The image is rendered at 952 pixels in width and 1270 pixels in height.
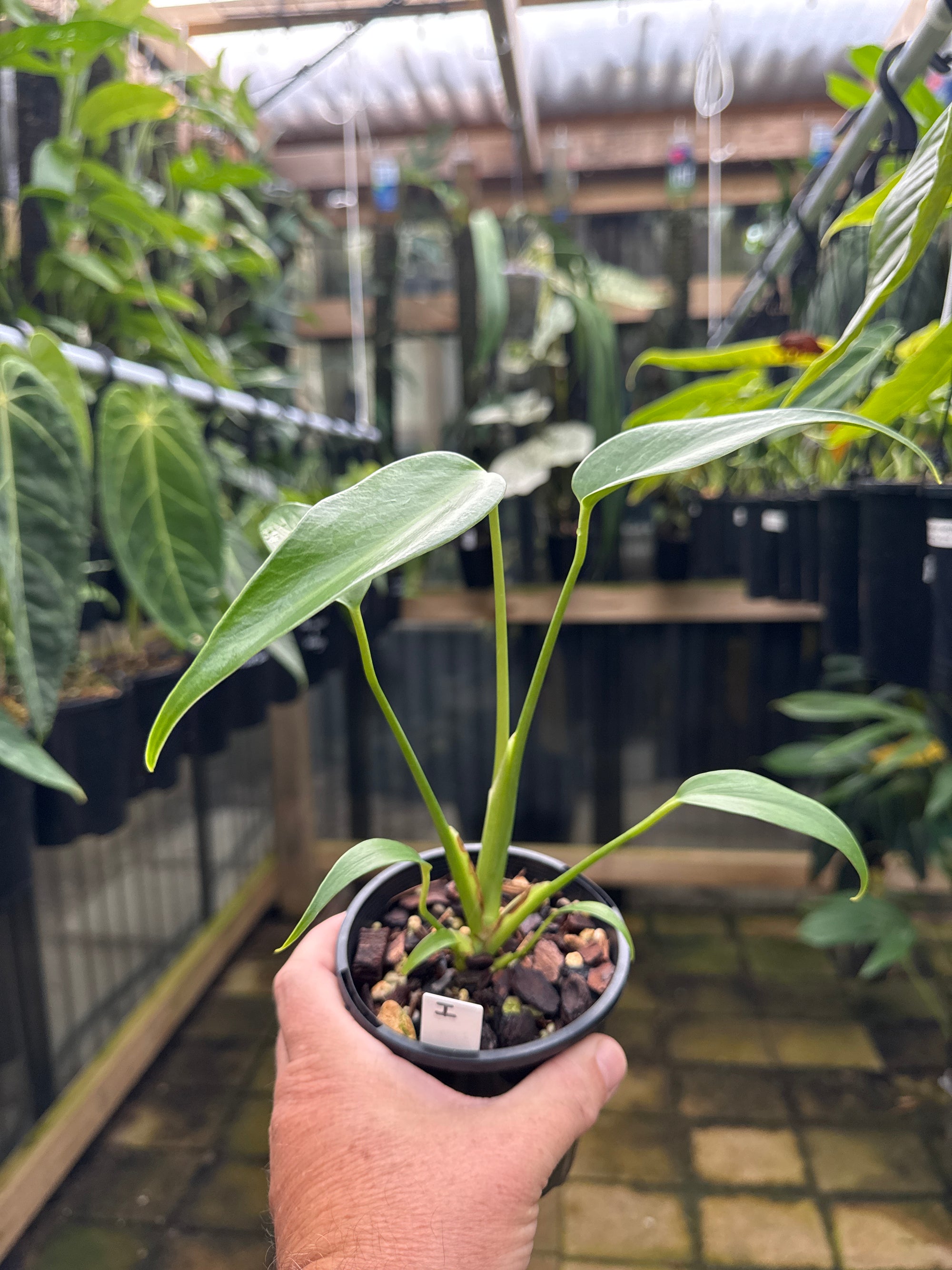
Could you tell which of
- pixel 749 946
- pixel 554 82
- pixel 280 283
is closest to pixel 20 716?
pixel 280 283

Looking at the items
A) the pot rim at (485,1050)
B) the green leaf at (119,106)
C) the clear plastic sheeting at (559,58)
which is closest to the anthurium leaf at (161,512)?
the green leaf at (119,106)

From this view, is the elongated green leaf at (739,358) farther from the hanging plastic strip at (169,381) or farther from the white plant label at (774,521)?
the hanging plastic strip at (169,381)

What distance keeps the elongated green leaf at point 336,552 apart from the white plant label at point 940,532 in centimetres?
50

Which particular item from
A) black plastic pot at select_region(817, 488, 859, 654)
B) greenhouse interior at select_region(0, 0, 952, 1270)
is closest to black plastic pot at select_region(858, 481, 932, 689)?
greenhouse interior at select_region(0, 0, 952, 1270)

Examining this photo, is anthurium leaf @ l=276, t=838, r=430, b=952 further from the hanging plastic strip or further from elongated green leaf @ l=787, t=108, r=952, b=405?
the hanging plastic strip

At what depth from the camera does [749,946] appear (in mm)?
1750

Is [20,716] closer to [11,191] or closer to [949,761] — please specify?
[11,191]

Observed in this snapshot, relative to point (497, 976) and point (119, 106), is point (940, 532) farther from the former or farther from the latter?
point (119, 106)

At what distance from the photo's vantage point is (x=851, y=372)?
1.92 ft

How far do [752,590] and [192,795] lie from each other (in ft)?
3.95

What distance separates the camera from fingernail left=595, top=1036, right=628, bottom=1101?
456 mm

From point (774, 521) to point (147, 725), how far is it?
95 cm

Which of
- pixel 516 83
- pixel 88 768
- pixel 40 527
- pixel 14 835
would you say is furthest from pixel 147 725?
pixel 516 83

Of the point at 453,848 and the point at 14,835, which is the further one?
the point at 14,835
